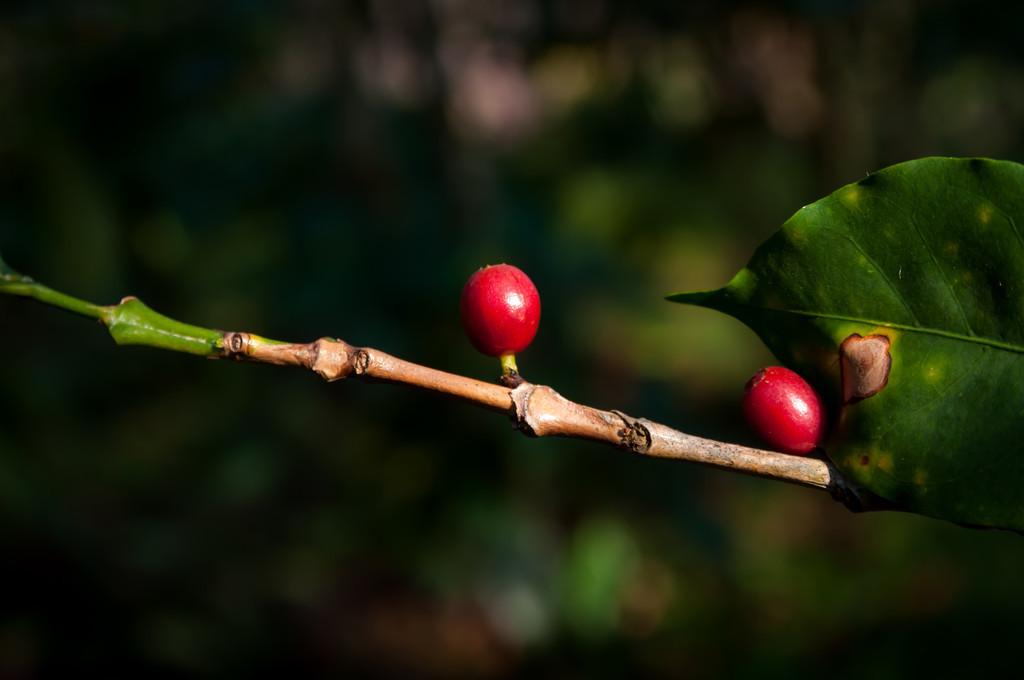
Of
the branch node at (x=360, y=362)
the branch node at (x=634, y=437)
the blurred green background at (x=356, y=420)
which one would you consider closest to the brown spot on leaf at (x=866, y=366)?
the branch node at (x=634, y=437)

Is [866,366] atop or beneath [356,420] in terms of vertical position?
atop

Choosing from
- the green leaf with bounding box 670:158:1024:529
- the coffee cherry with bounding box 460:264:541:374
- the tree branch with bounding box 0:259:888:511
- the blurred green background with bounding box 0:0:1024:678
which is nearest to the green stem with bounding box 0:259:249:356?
the tree branch with bounding box 0:259:888:511

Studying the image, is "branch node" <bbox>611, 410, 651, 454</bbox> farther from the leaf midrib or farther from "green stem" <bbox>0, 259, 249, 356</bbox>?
"green stem" <bbox>0, 259, 249, 356</bbox>

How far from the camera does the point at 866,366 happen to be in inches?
21.6

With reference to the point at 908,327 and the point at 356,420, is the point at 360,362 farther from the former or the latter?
the point at 356,420

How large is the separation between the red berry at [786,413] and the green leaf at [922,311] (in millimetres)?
13

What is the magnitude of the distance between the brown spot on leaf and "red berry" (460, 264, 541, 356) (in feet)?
0.66

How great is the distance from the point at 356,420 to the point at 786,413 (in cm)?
275

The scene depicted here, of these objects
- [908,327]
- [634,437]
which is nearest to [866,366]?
[908,327]

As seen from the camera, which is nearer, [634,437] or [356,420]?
[634,437]

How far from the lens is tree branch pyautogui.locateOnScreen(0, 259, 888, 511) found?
53 centimetres

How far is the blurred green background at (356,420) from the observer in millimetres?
2148

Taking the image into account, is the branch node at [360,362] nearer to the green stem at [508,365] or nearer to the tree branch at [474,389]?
the tree branch at [474,389]

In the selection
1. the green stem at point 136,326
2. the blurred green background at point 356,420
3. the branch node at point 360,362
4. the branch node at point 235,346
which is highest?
the green stem at point 136,326
